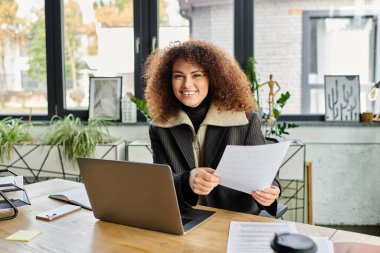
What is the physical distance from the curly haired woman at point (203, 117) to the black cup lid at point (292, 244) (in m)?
0.91

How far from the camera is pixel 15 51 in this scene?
11.4ft

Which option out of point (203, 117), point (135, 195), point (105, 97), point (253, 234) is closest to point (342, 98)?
point (203, 117)

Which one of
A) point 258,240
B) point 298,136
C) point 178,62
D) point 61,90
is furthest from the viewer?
point 61,90

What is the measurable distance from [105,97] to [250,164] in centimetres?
230

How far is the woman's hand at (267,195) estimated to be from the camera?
4.60ft

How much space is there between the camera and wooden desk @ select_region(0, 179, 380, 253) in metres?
1.07

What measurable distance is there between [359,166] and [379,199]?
295 mm

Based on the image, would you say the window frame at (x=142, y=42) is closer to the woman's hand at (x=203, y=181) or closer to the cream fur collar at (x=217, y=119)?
the cream fur collar at (x=217, y=119)

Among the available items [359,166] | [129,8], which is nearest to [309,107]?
[359,166]

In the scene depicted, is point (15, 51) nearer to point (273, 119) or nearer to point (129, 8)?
point (129, 8)

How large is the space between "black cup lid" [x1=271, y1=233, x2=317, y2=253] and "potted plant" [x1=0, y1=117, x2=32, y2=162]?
2623 mm

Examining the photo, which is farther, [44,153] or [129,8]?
[129,8]

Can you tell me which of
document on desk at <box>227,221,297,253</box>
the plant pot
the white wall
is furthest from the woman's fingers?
the white wall

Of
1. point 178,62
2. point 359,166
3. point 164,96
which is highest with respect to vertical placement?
point 178,62
